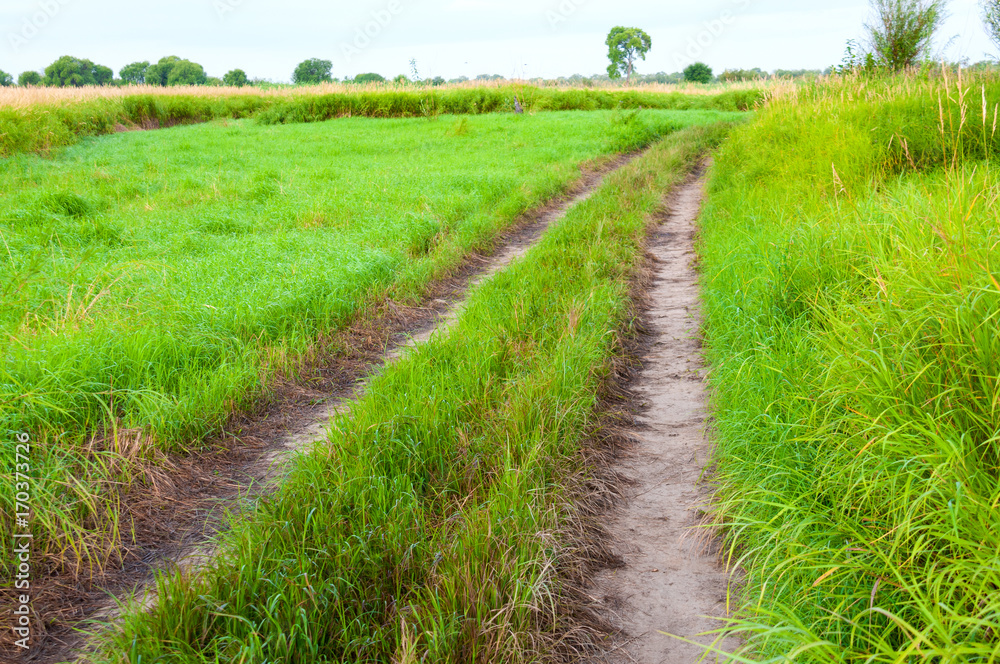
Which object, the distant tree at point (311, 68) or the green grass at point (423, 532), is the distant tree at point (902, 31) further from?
the distant tree at point (311, 68)

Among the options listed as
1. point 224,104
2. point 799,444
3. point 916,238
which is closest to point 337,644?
point 799,444

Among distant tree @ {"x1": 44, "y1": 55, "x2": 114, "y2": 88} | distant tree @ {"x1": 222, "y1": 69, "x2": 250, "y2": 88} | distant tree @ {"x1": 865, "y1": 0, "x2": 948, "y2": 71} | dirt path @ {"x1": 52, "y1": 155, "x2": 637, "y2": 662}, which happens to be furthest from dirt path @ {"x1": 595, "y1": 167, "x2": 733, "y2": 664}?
distant tree @ {"x1": 44, "y1": 55, "x2": 114, "y2": 88}

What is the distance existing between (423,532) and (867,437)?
1.94m

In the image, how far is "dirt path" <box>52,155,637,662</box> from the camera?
2627mm

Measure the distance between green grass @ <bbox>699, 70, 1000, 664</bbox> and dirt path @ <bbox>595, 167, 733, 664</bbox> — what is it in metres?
0.19

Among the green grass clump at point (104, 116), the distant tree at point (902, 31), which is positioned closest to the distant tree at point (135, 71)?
the green grass clump at point (104, 116)

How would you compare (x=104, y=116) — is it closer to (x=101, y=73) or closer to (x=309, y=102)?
(x=309, y=102)

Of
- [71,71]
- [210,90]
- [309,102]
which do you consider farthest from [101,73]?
[309,102]

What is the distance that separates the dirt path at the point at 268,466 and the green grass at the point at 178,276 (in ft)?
0.92

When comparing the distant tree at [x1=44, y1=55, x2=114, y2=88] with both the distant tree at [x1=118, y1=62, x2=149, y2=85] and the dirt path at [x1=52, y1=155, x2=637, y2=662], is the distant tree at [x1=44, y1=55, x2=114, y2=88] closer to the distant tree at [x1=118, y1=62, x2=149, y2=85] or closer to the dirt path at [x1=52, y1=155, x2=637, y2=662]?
the distant tree at [x1=118, y1=62, x2=149, y2=85]

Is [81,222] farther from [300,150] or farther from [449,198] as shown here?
[300,150]

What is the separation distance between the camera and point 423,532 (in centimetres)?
280

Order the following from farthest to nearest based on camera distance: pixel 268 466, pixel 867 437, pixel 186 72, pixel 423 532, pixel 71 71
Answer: pixel 186 72 < pixel 71 71 < pixel 268 466 < pixel 423 532 < pixel 867 437

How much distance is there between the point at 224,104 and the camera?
2766cm
